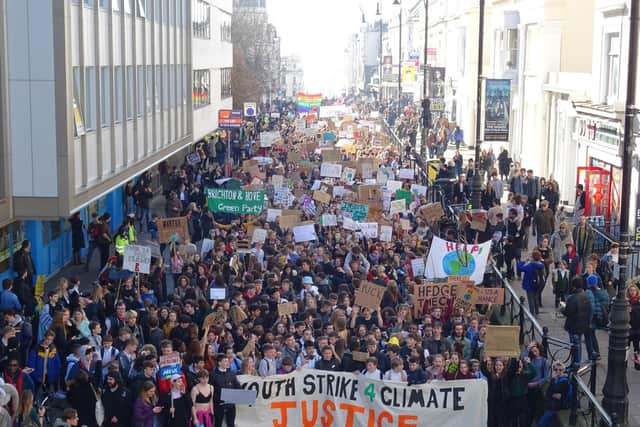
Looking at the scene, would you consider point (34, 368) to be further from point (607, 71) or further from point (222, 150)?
point (222, 150)

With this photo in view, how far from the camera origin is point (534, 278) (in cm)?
2059

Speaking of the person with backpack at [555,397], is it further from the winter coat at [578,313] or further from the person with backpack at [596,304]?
the person with backpack at [596,304]

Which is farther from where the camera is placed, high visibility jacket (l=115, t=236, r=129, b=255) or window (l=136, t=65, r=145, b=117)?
→ window (l=136, t=65, r=145, b=117)

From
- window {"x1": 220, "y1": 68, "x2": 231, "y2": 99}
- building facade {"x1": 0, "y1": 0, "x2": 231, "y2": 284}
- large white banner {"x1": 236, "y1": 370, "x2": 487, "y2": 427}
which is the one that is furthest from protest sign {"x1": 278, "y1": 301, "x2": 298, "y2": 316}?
window {"x1": 220, "y1": 68, "x2": 231, "y2": 99}

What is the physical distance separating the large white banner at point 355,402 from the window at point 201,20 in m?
34.3

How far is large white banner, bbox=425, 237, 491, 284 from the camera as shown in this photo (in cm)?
2009

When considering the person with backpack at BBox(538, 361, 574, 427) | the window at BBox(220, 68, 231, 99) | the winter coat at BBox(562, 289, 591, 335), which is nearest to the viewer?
the person with backpack at BBox(538, 361, 574, 427)

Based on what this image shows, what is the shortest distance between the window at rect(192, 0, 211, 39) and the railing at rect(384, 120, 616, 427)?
24.8 meters

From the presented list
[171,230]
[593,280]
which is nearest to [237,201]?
[171,230]

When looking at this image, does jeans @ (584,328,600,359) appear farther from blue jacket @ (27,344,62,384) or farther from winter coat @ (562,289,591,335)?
blue jacket @ (27,344,62,384)

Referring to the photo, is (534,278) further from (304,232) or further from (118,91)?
(118,91)

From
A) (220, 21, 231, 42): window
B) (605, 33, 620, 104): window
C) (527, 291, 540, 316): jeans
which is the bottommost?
(527, 291, 540, 316): jeans

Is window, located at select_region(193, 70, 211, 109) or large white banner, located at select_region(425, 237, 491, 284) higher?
window, located at select_region(193, 70, 211, 109)

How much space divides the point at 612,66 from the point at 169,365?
22953mm
